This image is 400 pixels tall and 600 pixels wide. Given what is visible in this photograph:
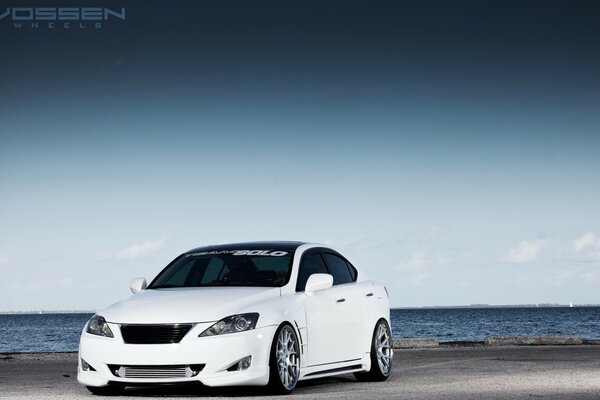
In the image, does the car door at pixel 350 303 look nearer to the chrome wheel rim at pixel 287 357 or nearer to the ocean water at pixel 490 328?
the chrome wheel rim at pixel 287 357

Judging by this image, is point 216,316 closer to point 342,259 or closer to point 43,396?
point 43,396

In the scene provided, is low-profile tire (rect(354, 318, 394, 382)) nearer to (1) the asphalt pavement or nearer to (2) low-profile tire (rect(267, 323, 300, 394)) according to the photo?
(1) the asphalt pavement

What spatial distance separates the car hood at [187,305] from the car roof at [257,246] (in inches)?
40.8

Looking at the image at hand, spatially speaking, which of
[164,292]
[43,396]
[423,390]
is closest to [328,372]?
[423,390]

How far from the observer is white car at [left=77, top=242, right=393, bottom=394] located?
11.3 m

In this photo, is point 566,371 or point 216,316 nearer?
point 216,316

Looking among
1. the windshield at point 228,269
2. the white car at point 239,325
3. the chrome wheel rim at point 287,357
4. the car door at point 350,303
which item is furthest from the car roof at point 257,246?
the chrome wheel rim at point 287,357

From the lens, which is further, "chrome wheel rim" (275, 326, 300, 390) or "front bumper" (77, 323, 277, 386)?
"chrome wheel rim" (275, 326, 300, 390)

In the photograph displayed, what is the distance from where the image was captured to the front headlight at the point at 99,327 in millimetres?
11602

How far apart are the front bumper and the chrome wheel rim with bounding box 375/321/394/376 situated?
9.33 ft

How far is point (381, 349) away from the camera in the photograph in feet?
46.5

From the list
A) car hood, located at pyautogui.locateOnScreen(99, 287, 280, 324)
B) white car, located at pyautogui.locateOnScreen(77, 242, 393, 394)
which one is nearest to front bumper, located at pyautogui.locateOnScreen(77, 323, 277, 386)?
white car, located at pyautogui.locateOnScreen(77, 242, 393, 394)

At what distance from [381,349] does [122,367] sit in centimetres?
393

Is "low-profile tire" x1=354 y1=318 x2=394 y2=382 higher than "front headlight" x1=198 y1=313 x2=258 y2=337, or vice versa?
"front headlight" x1=198 y1=313 x2=258 y2=337
